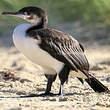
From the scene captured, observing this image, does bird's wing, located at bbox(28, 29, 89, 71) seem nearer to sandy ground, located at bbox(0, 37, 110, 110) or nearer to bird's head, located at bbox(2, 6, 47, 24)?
bird's head, located at bbox(2, 6, 47, 24)

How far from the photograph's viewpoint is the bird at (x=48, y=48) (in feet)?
23.7

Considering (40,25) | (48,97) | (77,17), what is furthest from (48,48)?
(77,17)

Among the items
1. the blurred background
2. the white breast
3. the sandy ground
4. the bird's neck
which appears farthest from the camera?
the blurred background

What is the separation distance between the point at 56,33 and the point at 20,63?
5937 millimetres

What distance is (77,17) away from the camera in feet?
63.8

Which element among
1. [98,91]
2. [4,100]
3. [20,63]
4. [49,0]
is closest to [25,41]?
[4,100]

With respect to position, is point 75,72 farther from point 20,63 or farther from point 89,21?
point 89,21

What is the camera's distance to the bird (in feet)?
23.7

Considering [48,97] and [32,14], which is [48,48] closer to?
[32,14]

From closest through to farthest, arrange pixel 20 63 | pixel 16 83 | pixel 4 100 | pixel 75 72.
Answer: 1. pixel 4 100
2. pixel 75 72
3. pixel 16 83
4. pixel 20 63

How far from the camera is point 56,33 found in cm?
758

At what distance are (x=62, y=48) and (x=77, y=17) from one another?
12.0m

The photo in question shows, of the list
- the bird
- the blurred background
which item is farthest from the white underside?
the blurred background

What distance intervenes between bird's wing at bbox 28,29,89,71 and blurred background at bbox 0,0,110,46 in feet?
27.6
